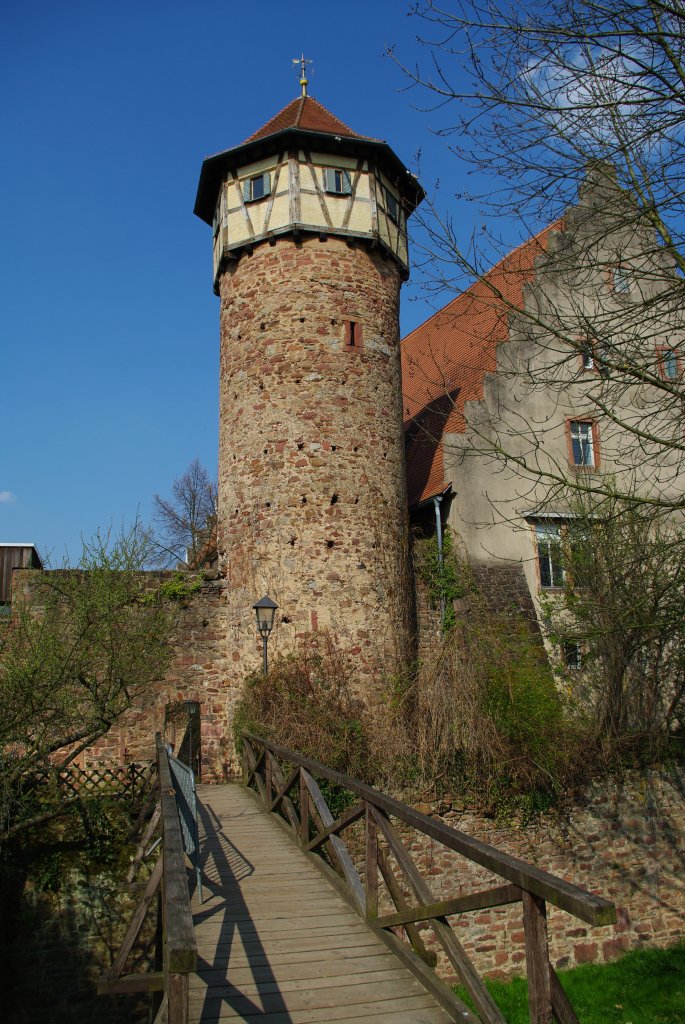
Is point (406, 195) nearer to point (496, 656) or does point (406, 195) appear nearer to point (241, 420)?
point (241, 420)

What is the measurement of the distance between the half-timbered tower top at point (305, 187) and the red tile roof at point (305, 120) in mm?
39

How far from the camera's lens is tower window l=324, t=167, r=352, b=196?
1445cm

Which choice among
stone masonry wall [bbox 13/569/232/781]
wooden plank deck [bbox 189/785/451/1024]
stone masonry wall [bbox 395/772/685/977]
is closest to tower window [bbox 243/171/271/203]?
stone masonry wall [bbox 13/569/232/781]

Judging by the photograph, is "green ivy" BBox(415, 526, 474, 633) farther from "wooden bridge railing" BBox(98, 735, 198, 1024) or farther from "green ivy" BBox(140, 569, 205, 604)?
"wooden bridge railing" BBox(98, 735, 198, 1024)

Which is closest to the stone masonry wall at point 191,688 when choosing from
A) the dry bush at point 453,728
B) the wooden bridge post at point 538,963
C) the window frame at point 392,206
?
the dry bush at point 453,728

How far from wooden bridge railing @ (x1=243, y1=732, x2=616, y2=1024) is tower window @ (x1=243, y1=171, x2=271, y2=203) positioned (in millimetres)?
10051

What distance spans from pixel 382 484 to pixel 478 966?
707cm

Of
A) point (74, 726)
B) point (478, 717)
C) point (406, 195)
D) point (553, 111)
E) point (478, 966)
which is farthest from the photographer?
point (406, 195)

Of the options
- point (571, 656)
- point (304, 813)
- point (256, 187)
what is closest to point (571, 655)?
point (571, 656)

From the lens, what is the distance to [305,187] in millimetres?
14305

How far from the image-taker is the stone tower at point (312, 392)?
13.0 m

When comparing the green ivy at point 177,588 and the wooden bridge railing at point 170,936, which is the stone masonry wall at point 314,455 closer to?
the green ivy at point 177,588

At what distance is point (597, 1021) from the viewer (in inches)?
350

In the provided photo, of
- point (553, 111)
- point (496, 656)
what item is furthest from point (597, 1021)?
point (553, 111)
